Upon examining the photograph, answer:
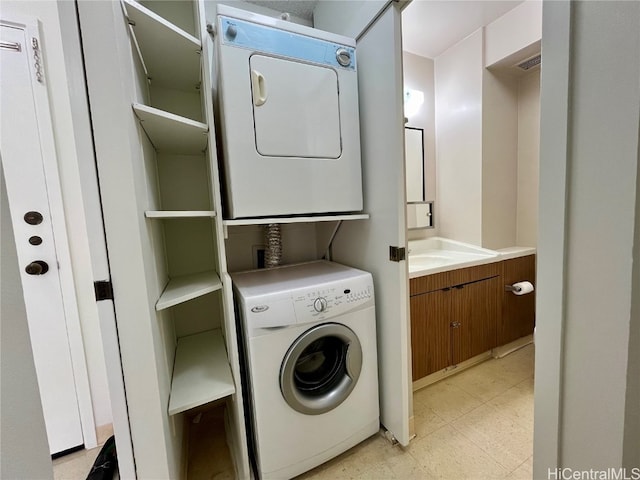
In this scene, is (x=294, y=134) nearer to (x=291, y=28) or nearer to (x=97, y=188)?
(x=291, y=28)

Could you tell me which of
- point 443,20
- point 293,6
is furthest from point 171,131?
point 443,20

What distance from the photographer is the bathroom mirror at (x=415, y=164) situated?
7.75ft

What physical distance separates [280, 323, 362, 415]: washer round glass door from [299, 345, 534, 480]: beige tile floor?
1.25 feet

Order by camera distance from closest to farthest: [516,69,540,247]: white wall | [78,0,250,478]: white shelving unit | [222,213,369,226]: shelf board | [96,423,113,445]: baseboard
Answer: [78,0,250,478]: white shelving unit < [222,213,369,226]: shelf board < [96,423,113,445]: baseboard < [516,69,540,247]: white wall

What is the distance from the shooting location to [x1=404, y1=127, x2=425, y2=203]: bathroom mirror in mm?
2363

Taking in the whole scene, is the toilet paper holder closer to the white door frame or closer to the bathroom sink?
the bathroom sink

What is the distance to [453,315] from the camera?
6.08 ft

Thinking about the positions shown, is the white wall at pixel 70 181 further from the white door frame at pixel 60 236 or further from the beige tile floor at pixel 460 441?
the beige tile floor at pixel 460 441

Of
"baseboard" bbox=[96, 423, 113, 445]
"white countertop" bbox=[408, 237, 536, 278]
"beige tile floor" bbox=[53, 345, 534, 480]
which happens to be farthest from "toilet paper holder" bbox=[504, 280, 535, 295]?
"baseboard" bbox=[96, 423, 113, 445]

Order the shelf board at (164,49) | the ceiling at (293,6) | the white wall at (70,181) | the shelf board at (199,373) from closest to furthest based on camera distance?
the shelf board at (164,49), the shelf board at (199,373), the white wall at (70,181), the ceiling at (293,6)

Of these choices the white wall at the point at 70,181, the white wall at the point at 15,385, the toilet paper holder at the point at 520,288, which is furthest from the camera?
the toilet paper holder at the point at 520,288

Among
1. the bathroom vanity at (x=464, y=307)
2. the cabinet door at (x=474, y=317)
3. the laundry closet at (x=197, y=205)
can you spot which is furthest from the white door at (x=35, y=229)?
the cabinet door at (x=474, y=317)

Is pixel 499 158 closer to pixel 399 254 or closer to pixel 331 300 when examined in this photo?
pixel 399 254

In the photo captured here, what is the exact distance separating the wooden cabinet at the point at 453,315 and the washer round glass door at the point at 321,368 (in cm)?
59
